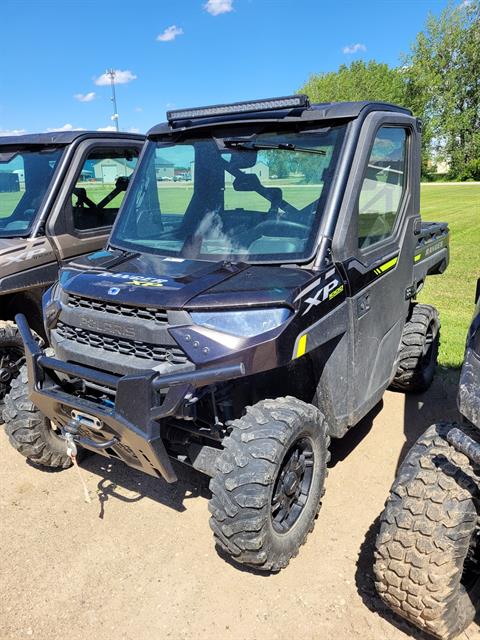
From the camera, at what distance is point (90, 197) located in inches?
207

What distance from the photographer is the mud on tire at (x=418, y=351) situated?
4.68 m

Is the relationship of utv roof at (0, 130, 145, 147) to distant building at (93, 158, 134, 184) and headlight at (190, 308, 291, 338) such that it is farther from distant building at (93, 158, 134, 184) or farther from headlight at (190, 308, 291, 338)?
headlight at (190, 308, 291, 338)

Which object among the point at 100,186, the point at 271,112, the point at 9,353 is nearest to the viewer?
the point at 271,112

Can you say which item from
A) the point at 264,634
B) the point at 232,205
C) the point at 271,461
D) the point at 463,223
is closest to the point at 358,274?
the point at 232,205

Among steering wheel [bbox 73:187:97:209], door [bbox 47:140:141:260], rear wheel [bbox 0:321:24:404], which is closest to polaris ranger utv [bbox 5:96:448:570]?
rear wheel [bbox 0:321:24:404]

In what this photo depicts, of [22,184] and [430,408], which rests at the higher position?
[22,184]

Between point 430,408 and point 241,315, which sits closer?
point 241,315

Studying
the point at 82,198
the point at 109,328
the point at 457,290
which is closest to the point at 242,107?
the point at 109,328

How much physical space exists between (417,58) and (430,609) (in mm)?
60806

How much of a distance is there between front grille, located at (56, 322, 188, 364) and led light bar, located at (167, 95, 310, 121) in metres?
1.56

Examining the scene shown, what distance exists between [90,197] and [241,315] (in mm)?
3220

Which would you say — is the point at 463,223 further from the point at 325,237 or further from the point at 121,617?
→ the point at 121,617

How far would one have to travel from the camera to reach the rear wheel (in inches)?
170

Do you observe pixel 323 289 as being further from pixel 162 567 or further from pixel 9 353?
pixel 9 353
